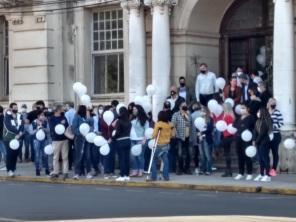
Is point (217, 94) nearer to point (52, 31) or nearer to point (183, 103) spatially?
point (183, 103)

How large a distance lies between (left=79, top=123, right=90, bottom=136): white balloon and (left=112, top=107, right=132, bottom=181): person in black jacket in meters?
0.82

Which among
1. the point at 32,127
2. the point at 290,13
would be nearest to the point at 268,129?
the point at 290,13

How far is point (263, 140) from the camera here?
20.0 meters

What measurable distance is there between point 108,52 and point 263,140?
9.81 metres

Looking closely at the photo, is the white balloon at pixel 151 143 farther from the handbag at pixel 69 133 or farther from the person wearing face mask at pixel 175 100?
the handbag at pixel 69 133

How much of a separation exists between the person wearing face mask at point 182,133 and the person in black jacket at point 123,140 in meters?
1.39

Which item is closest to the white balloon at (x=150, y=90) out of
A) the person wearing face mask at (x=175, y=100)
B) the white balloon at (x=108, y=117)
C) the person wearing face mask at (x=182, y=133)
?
the person wearing face mask at (x=175, y=100)

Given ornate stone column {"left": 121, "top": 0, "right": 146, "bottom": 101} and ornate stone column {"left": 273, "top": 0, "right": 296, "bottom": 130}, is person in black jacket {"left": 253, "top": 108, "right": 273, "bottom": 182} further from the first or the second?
ornate stone column {"left": 121, "top": 0, "right": 146, "bottom": 101}

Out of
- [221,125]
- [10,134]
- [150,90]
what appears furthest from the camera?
[150,90]

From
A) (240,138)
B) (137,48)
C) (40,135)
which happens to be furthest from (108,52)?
(240,138)

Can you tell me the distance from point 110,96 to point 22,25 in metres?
3.88

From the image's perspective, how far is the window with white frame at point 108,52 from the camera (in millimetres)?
28234

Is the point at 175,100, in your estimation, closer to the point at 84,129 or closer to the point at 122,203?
the point at 84,129

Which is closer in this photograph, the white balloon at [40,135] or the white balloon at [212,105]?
the white balloon at [212,105]
